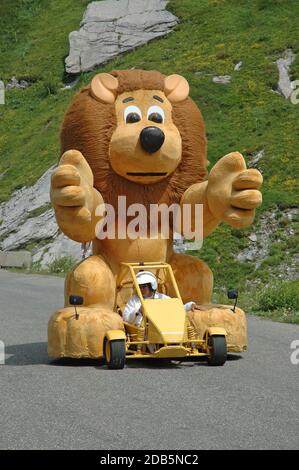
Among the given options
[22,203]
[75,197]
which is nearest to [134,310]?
[75,197]

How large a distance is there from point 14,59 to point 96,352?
42.0 metres

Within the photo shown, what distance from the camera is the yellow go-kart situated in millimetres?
8680

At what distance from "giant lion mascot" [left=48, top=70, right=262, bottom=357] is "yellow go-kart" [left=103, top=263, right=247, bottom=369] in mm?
127

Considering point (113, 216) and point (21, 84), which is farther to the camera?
point (21, 84)

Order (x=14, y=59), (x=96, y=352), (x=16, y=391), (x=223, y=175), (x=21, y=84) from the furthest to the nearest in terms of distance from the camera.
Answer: (x=14, y=59) < (x=21, y=84) < (x=223, y=175) < (x=96, y=352) < (x=16, y=391)

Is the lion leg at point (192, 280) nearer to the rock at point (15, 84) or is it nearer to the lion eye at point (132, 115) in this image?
the lion eye at point (132, 115)

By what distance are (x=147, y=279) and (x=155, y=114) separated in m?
1.90

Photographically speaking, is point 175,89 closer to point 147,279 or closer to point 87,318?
point 147,279

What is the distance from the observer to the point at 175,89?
1049 cm

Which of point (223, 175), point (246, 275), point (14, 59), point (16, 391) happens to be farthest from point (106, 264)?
point (14, 59)

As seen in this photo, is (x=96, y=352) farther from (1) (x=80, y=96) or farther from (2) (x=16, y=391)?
(1) (x=80, y=96)

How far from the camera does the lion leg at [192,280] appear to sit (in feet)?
33.4

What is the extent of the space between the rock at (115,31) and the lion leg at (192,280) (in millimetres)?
32255
